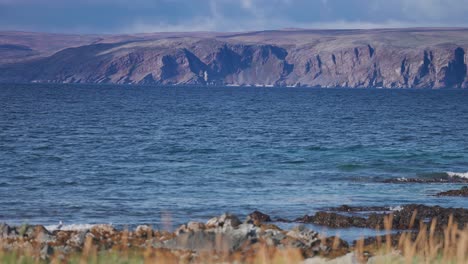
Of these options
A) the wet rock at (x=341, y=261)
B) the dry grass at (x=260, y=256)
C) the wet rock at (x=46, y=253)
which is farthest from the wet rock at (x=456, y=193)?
the wet rock at (x=46, y=253)

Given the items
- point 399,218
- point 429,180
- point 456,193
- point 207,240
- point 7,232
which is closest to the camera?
point 207,240

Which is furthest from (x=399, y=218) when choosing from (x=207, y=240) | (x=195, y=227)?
(x=207, y=240)

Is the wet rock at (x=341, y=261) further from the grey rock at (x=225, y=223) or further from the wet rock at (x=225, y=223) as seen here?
the wet rock at (x=225, y=223)

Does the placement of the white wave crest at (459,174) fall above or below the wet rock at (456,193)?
above

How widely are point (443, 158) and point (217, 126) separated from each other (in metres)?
34.6

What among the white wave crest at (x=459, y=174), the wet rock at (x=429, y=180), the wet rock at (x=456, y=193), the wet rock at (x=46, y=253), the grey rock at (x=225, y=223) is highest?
the white wave crest at (x=459, y=174)

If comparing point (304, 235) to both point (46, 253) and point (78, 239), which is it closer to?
point (78, 239)

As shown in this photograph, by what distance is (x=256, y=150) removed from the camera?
53812 millimetres

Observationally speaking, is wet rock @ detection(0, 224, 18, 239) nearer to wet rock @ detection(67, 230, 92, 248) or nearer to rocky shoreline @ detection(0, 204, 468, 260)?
rocky shoreline @ detection(0, 204, 468, 260)

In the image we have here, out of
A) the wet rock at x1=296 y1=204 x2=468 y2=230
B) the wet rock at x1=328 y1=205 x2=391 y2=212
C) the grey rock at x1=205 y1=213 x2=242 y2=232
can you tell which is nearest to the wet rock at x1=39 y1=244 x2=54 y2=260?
the grey rock at x1=205 y1=213 x2=242 y2=232

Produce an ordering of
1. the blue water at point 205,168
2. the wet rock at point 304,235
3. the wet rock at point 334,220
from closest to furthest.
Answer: the wet rock at point 304,235 < the wet rock at point 334,220 < the blue water at point 205,168

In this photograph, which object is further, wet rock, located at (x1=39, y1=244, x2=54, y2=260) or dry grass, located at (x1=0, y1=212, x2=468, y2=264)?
wet rock, located at (x1=39, y1=244, x2=54, y2=260)

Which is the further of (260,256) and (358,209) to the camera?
(358,209)

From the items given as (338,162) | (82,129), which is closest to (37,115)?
(82,129)
